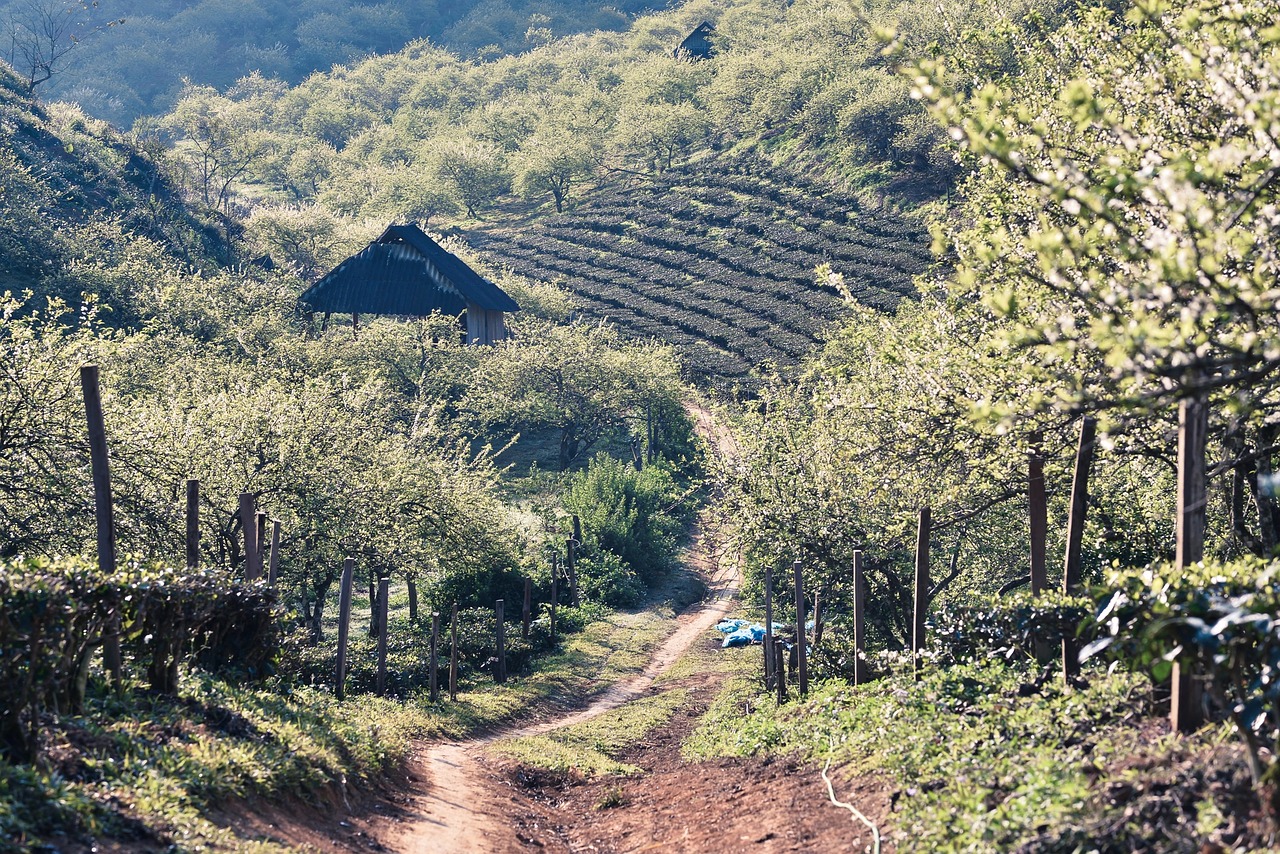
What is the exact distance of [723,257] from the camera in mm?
69125

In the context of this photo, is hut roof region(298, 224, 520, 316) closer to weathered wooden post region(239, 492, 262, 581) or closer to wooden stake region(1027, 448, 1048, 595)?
→ weathered wooden post region(239, 492, 262, 581)

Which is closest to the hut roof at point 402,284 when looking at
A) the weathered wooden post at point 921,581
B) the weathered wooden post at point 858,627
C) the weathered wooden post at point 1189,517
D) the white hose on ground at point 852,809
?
the weathered wooden post at point 858,627

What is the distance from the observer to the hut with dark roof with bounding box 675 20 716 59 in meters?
121

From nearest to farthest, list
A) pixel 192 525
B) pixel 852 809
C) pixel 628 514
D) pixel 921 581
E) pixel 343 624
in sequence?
1. pixel 852 809
2. pixel 921 581
3. pixel 192 525
4. pixel 343 624
5. pixel 628 514

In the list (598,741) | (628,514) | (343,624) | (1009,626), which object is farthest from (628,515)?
(1009,626)

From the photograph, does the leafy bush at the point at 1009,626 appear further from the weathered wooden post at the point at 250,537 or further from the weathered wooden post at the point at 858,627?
the weathered wooden post at the point at 250,537

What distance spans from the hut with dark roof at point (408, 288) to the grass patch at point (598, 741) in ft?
110

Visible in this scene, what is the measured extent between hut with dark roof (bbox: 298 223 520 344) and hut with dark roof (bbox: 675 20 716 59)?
73887 millimetres

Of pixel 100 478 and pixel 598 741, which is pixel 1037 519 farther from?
pixel 100 478

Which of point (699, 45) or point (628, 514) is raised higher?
point (699, 45)

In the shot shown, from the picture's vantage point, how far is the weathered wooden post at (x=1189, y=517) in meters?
7.56

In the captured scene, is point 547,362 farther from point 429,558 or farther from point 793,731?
point 793,731

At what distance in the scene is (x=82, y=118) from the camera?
66.4 m

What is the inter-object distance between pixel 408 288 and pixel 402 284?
0.38m
